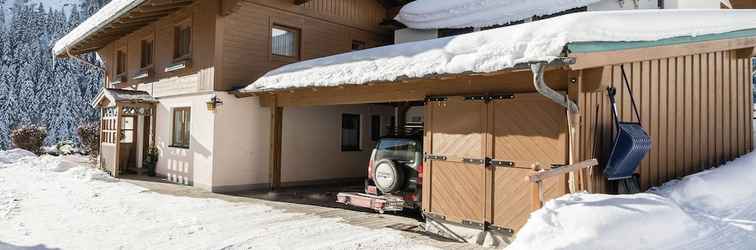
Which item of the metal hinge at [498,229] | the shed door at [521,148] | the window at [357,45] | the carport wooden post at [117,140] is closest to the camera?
the shed door at [521,148]

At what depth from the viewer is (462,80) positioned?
6.67 m

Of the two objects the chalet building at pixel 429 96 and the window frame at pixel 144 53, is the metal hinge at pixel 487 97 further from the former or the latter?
the window frame at pixel 144 53

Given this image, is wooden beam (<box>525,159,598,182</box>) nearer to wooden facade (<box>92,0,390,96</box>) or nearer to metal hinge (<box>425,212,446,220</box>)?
metal hinge (<box>425,212,446,220</box>)

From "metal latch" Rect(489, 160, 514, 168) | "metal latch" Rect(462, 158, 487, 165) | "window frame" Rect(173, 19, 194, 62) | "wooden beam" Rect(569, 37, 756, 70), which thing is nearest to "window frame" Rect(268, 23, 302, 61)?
"window frame" Rect(173, 19, 194, 62)

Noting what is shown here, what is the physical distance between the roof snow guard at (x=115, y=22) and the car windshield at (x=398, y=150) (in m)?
7.15

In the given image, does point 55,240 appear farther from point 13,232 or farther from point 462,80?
point 462,80

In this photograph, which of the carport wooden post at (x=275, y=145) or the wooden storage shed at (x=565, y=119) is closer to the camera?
the wooden storage shed at (x=565, y=119)

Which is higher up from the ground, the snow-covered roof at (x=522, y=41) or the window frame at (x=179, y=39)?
the window frame at (x=179, y=39)

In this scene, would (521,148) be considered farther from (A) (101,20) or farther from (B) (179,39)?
(A) (101,20)

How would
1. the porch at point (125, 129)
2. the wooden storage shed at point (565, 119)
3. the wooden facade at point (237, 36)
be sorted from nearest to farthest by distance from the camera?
1. the wooden storage shed at point (565, 119)
2. the wooden facade at point (237, 36)
3. the porch at point (125, 129)

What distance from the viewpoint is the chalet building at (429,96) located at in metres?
5.65

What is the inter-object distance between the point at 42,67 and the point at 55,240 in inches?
1705

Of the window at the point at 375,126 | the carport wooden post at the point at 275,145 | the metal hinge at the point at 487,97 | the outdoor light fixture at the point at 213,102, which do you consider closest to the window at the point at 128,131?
the outdoor light fixture at the point at 213,102

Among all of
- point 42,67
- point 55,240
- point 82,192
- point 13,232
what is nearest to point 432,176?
point 55,240
